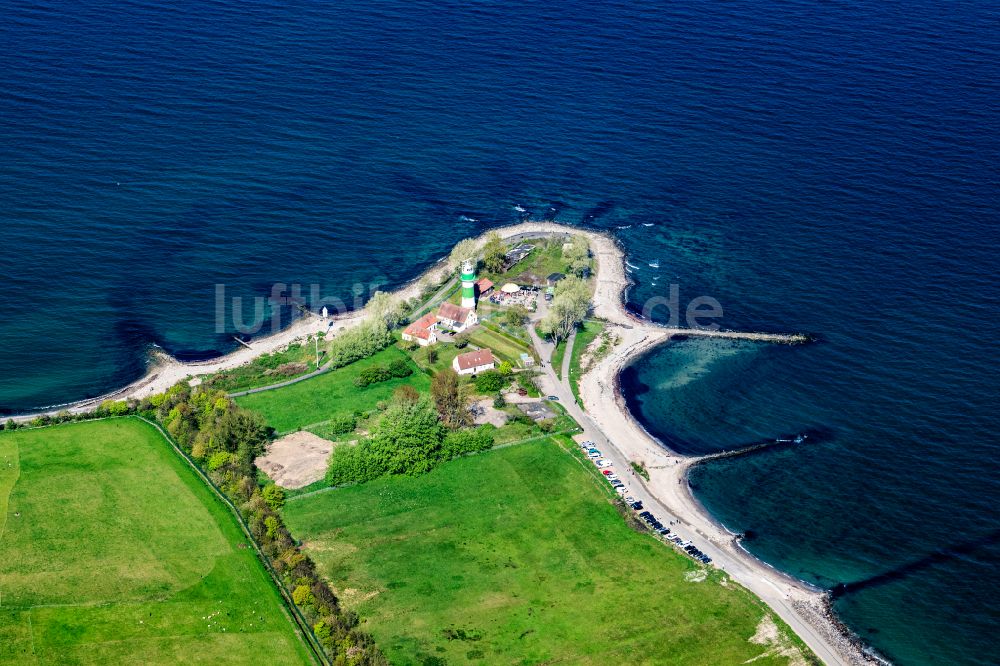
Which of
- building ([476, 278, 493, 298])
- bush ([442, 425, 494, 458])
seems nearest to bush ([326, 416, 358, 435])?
bush ([442, 425, 494, 458])

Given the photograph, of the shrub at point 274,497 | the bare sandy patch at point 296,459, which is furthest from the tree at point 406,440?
the shrub at point 274,497

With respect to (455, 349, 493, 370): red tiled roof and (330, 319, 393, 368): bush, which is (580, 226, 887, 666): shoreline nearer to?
(455, 349, 493, 370): red tiled roof

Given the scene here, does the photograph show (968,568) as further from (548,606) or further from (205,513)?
(205,513)

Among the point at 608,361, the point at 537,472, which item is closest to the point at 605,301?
the point at 608,361

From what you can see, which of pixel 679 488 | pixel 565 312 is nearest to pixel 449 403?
pixel 565 312

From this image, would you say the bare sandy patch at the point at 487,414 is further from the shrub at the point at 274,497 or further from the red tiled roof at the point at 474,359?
the shrub at the point at 274,497

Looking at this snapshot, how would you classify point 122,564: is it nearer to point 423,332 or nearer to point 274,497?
point 274,497
